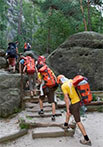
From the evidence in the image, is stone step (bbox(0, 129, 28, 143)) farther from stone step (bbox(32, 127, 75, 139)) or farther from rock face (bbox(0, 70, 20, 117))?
rock face (bbox(0, 70, 20, 117))

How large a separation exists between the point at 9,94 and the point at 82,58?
6373 millimetres

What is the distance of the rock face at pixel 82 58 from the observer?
35.5 feet

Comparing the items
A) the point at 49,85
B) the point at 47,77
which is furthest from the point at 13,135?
the point at 47,77

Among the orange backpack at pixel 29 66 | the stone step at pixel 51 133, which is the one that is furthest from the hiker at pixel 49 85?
the orange backpack at pixel 29 66

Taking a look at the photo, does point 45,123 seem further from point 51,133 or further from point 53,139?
point 53,139

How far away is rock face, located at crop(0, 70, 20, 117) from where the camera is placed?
21.0 feet

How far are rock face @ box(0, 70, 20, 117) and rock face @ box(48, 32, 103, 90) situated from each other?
494 centimetres

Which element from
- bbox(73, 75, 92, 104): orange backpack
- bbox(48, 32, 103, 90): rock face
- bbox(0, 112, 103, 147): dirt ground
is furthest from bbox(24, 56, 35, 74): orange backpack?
bbox(73, 75, 92, 104): orange backpack

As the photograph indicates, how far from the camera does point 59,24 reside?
15430 millimetres

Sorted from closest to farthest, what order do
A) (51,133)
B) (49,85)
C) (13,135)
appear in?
1. (13,135)
2. (51,133)
3. (49,85)

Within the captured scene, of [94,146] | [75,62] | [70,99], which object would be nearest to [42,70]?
[70,99]

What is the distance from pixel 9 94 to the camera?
6715mm

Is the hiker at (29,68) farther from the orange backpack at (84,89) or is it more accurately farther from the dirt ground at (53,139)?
the orange backpack at (84,89)

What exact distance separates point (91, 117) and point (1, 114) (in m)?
3.72
